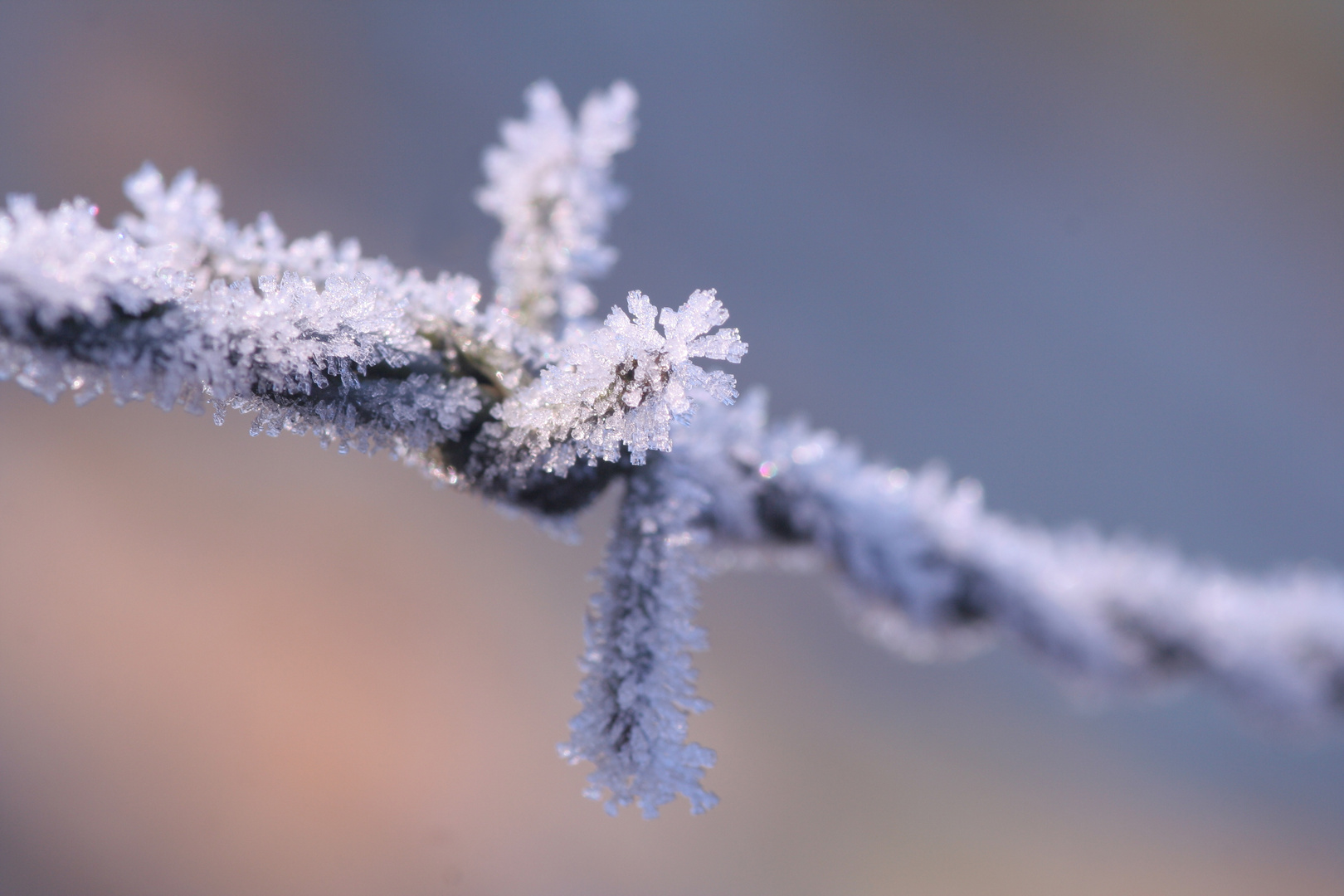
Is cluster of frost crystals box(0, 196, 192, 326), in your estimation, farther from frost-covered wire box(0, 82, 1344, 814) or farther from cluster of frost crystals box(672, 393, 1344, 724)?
cluster of frost crystals box(672, 393, 1344, 724)

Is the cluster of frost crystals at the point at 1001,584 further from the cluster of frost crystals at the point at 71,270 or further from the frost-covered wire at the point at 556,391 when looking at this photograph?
the cluster of frost crystals at the point at 71,270

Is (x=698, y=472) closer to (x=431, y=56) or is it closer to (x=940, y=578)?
(x=940, y=578)

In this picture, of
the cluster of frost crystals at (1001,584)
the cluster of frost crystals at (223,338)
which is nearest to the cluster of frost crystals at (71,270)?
the cluster of frost crystals at (223,338)

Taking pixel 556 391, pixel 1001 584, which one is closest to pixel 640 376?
pixel 556 391

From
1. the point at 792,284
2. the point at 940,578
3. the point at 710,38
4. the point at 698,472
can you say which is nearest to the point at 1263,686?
the point at 940,578

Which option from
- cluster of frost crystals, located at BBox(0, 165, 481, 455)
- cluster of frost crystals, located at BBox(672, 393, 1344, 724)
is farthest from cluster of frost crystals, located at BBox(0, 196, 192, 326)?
cluster of frost crystals, located at BBox(672, 393, 1344, 724)

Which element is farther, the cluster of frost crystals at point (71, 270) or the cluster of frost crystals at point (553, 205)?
the cluster of frost crystals at point (553, 205)

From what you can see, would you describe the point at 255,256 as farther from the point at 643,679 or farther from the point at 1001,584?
the point at 1001,584
